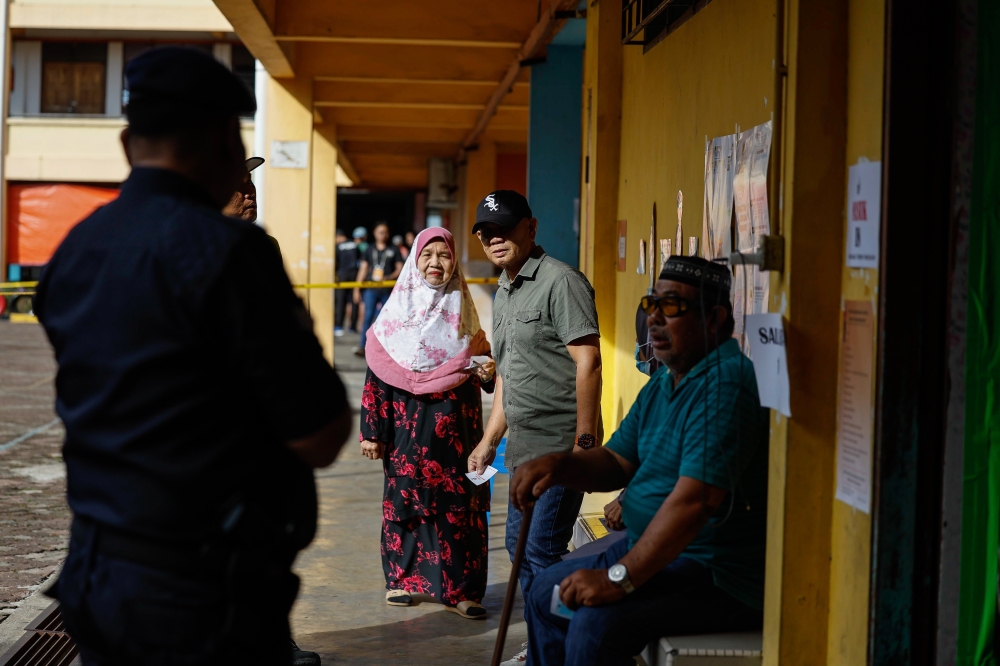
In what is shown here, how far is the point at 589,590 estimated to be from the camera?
2939 mm

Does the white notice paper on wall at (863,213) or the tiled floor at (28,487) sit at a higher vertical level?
the white notice paper on wall at (863,213)

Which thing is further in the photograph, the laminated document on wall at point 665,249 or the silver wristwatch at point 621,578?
the laminated document on wall at point 665,249

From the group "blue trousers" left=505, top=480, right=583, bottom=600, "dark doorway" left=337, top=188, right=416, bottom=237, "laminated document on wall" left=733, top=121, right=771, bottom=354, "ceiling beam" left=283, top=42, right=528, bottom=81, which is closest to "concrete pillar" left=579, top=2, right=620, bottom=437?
"blue trousers" left=505, top=480, right=583, bottom=600

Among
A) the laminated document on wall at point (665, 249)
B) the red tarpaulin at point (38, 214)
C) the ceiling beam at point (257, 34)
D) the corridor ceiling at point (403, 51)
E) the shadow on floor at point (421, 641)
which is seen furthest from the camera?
the red tarpaulin at point (38, 214)

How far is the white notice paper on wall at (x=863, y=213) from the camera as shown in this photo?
2.66 meters

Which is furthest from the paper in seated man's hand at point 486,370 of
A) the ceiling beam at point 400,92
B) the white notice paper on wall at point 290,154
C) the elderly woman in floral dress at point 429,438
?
the ceiling beam at point 400,92

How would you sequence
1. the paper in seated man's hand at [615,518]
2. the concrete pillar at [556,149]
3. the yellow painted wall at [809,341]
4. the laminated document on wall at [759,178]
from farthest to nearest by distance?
the concrete pillar at [556,149] → the paper in seated man's hand at [615,518] → the laminated document on wall at [759,178] → the yellow painted wall at [809,341]

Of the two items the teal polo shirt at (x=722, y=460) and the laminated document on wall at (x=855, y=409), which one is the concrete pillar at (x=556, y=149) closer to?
the teal polo shirt at (x=722, y=460)

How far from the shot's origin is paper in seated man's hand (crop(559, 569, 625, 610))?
115 inches

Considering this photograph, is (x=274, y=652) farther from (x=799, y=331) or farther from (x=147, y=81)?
(x=799, y=331)

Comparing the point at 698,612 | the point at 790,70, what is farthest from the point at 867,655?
the point at 790,70

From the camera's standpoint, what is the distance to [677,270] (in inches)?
123

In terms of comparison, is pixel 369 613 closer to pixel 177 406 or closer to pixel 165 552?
pixel 165 552

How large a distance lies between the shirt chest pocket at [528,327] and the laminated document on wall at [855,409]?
156 cm
